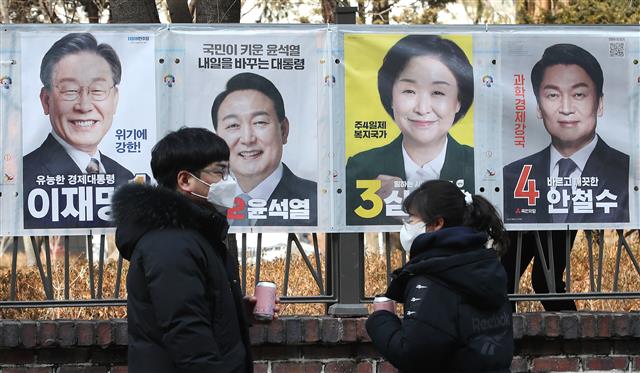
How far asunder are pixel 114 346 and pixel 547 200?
103 inches

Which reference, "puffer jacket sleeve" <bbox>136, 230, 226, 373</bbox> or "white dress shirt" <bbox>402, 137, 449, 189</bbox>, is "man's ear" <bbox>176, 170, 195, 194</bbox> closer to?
"puffer jacket sleeve" <bbox>136, 230, 226, 373</bbox>

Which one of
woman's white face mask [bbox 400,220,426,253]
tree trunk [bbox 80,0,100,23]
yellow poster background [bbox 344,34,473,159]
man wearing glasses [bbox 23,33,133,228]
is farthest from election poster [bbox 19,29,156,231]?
tree trunk [bbox 80,0,100,23]

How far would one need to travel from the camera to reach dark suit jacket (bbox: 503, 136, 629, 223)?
6.64 meters

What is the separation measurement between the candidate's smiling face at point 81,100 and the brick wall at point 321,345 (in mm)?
1045

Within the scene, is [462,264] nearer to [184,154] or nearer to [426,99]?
[184,154]

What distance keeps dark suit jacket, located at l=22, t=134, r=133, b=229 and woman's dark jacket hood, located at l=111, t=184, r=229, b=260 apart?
232 centimetres

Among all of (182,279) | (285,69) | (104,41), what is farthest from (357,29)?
(182,279)

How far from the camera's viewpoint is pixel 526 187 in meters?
6.66

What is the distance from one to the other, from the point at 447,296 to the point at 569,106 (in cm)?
303

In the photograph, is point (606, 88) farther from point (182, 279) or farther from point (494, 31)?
point (182, 279)

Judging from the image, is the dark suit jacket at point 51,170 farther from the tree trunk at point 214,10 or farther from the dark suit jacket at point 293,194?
the tree trunk at point 214,10

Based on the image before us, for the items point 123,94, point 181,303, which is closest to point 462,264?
point 181,303

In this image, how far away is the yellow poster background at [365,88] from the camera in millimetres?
6527

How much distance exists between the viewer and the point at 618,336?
21.5ft
